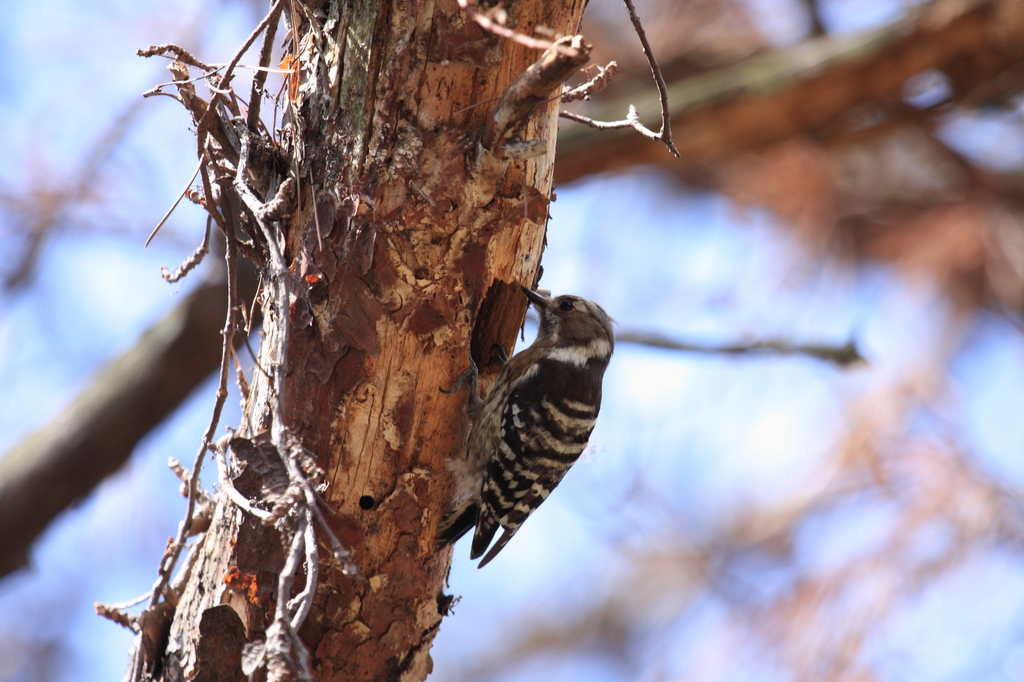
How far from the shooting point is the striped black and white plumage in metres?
3.00

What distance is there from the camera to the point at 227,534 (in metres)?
2.38

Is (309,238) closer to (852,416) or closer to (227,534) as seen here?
(227,534)

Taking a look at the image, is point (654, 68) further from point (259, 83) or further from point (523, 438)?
point (523, 438)

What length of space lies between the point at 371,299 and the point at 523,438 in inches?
42.6

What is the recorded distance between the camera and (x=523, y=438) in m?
3.26

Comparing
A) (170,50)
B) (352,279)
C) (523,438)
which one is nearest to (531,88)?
(352,279)

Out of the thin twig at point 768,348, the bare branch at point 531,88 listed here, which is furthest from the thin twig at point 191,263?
the thin twig at point 768,348

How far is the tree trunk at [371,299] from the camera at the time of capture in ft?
7.65

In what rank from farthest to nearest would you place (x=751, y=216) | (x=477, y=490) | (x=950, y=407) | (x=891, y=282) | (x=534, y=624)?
(x=534, y=624) → (x=751, y=216) → (x=891, y=282) → (x=950, y=407) → (x=477, y=490)

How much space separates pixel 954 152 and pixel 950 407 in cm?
178

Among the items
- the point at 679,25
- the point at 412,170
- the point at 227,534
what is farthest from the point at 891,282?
the point at 227,534

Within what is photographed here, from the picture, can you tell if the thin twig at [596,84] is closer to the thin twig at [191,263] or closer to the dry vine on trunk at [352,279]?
the dry vine on trunk at [352,279]

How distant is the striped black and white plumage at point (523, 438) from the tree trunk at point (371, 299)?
0.31 m

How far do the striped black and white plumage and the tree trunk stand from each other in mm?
308
